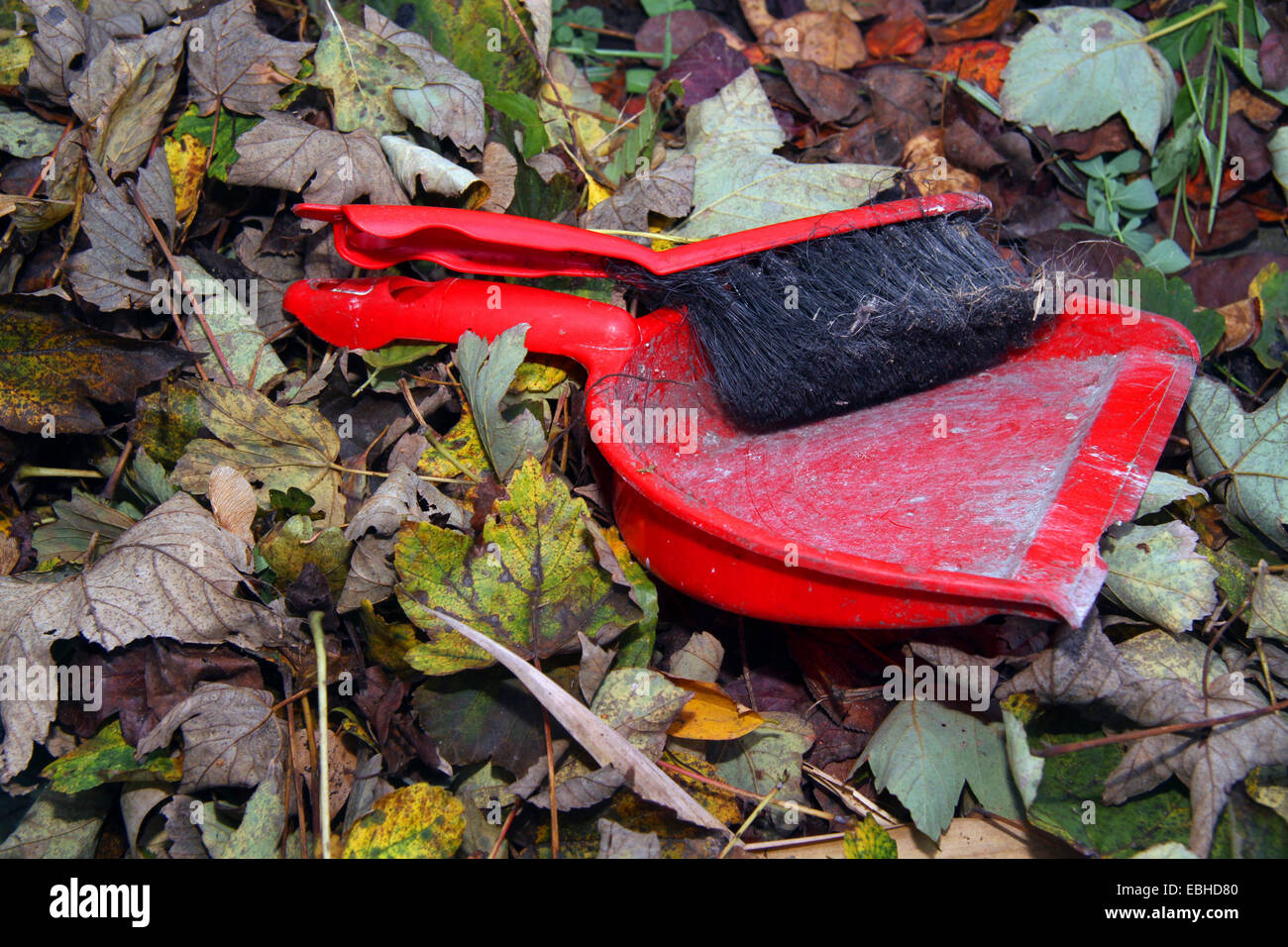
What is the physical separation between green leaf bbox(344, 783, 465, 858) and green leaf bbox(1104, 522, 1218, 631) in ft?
3.17

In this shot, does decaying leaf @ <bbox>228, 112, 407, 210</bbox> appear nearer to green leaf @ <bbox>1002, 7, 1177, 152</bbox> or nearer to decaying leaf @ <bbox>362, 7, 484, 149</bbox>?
decaying leaf @ <bbox>362, 7, 484, 149</bbox>

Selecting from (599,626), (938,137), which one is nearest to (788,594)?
(599,626)

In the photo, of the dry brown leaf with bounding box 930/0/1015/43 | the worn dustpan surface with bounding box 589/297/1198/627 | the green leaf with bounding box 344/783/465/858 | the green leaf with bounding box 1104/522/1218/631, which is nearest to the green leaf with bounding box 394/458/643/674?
the worn dustpan surface with bounding box 589/297/1198/627

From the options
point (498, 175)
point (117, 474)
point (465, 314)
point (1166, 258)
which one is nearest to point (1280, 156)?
point (1166, 258)

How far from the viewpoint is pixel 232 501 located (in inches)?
52.7

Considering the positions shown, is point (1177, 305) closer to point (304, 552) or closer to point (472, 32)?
point (472, 32)

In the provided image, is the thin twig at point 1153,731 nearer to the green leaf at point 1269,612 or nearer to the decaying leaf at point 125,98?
the green leaf at point 1269,612

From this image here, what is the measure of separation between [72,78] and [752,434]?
1.30m

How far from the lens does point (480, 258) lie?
1.46 meters

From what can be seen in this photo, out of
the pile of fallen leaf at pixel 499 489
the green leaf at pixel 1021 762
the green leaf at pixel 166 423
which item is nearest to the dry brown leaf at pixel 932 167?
the pile of fallen leaf at pixel 499 489

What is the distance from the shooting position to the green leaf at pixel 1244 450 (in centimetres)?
141

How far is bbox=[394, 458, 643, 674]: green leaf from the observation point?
1.22m
